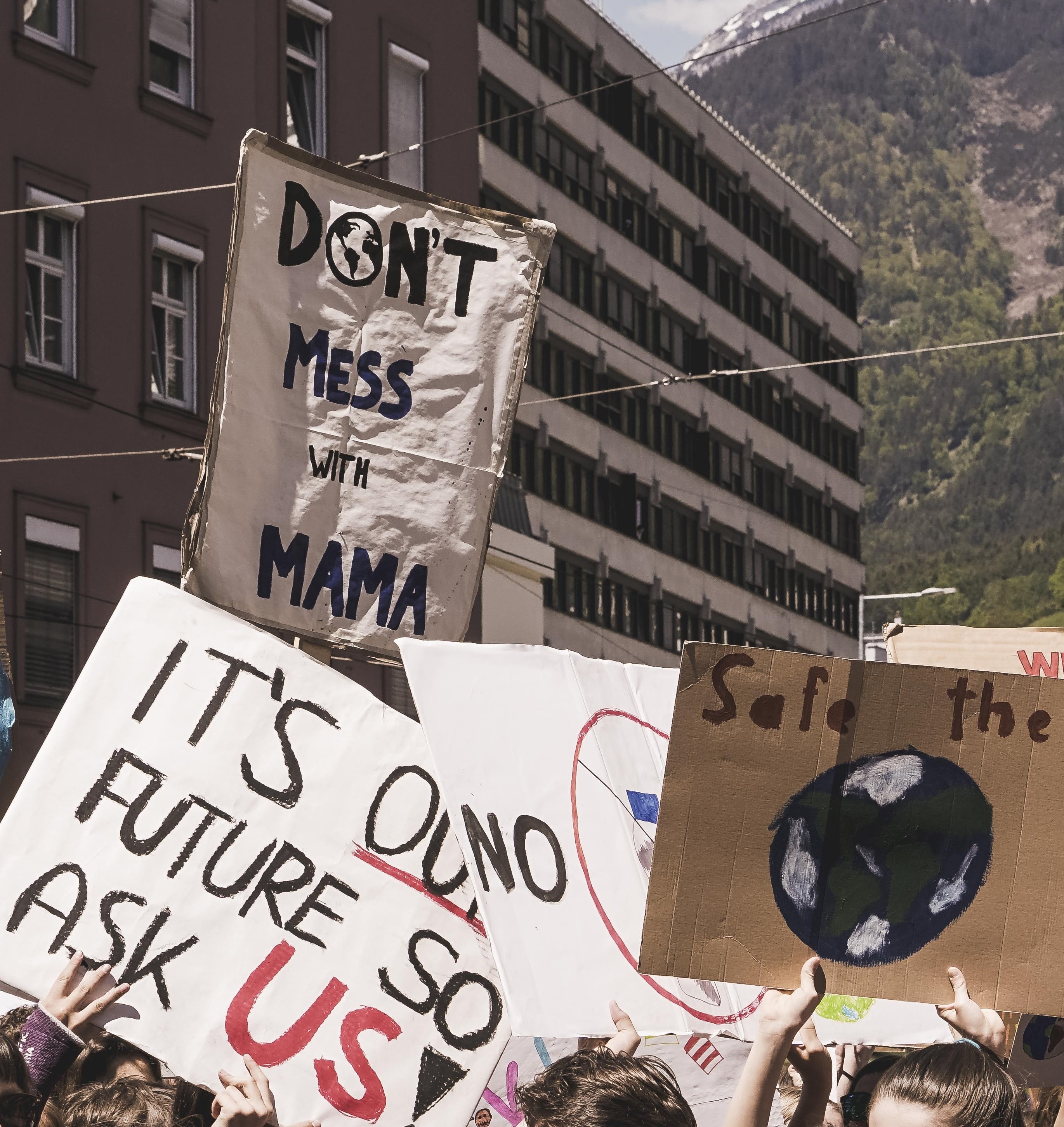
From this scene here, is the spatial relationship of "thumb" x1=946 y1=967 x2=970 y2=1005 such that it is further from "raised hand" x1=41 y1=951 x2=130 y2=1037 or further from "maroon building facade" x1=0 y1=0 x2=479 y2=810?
"maroon building facade" x1=0 y1=0 x2=479 y2=810

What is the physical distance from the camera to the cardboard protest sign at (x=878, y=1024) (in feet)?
17.2

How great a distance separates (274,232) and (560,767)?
4.89ft

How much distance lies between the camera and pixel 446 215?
545 cm

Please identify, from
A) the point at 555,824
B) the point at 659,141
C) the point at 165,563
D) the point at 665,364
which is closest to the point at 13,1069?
the point at 555,824

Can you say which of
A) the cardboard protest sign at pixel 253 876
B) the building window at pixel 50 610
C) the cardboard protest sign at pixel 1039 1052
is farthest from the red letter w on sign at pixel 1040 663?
the building window at pixel 50 610

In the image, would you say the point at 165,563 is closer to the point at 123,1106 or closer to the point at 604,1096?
the point at 123,1106

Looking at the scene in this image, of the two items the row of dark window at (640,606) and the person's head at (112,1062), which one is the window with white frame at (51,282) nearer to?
the person's head at (112,1062)

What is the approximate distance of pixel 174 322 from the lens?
22531mm

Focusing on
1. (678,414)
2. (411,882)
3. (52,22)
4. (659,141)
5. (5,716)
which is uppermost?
(659,141)

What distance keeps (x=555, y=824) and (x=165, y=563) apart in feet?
56.5

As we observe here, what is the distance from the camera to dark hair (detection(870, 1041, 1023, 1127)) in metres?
3.51

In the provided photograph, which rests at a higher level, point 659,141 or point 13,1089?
point 659,141

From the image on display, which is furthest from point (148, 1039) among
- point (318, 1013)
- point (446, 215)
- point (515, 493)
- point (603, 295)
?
point (603, 295)

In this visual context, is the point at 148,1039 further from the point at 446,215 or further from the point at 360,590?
the point at 446,215
